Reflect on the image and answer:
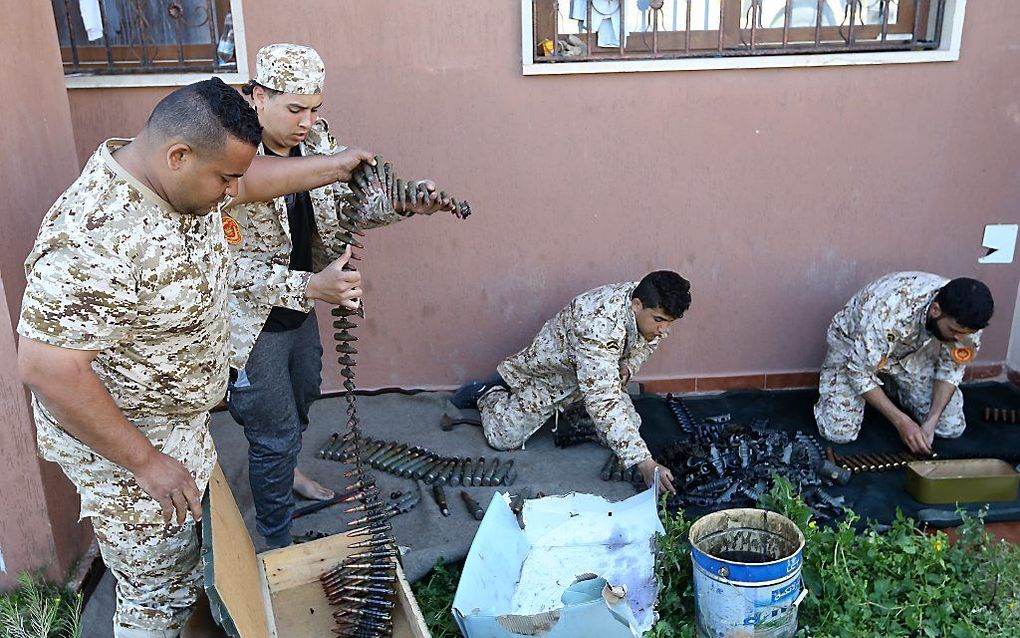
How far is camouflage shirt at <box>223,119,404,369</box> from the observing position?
334cm

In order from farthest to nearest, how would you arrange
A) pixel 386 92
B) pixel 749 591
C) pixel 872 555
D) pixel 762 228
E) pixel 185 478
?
pixel 762 228, pixel 386 92, pixel 872 555, pixel 749 591, pixel 185 478

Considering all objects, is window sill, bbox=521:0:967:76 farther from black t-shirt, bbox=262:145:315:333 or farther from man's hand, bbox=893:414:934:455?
man's hand, bbox=893:414:934:455

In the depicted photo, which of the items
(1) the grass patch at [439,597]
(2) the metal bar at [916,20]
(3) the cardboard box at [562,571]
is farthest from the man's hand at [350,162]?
(2) the metal bar at [916,20]

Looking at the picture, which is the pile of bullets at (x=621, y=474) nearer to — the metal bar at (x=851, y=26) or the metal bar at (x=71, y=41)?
the metal bar at (x=851, y=26)

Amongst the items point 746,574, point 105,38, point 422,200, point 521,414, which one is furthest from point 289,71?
point 746,574

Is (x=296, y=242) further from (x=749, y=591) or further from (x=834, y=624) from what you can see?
(x=834, y=624)

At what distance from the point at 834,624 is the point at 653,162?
125 inches

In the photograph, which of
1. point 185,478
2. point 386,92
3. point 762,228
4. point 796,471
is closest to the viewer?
point 185,478

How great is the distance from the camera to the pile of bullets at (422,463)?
479 centimetres

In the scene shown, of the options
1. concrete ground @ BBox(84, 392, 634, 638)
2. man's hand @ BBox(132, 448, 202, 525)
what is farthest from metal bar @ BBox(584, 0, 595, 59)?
man's hand @ BBox(132, 448, 202, 525)

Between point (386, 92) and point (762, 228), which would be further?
point (762, 228)

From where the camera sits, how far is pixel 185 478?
2.53 meters

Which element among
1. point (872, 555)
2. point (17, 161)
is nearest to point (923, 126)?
point (872, 555)

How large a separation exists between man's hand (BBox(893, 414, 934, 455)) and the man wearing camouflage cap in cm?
351
